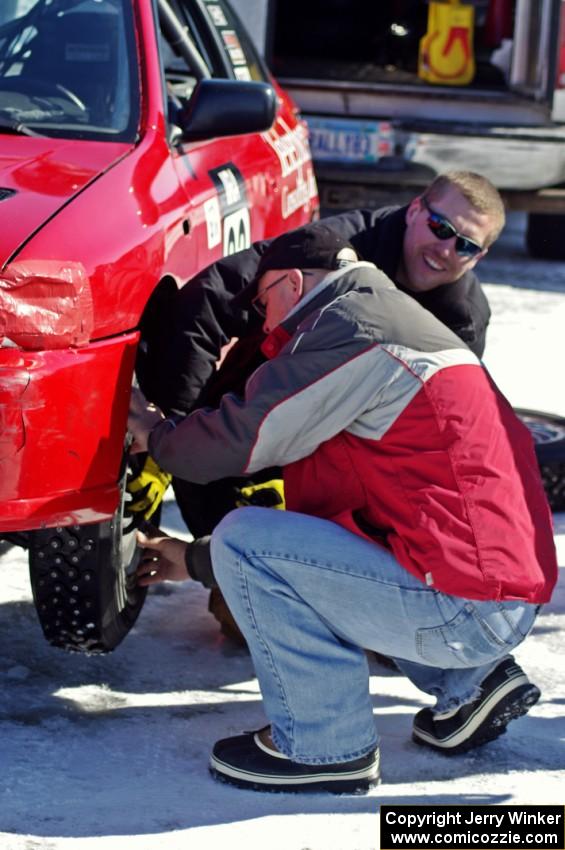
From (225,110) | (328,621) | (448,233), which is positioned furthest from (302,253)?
(225,110)

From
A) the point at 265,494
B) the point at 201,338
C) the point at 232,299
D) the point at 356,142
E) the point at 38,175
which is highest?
the point at 38,175

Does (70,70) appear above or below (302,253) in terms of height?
above

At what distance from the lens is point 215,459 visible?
2961 millimetres

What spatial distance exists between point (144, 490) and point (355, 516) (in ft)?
1.98

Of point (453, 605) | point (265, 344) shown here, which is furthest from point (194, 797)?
point (265, 344)

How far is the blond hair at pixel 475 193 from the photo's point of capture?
11.3ft

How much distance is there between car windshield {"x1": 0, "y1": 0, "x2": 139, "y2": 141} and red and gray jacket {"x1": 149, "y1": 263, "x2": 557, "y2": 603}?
1.00 meters

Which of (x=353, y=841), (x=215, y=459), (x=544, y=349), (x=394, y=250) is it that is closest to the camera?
(x=353, y=841)

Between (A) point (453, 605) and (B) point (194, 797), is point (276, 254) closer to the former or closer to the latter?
(A) point (453, 605)

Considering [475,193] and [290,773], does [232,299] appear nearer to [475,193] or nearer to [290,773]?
[475,193]

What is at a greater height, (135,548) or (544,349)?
(135,548)

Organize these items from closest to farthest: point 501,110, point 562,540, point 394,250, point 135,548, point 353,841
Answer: point 353,841
point 135,548
point 394,250
point 562,540
point 501,110

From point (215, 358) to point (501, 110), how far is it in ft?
15.6

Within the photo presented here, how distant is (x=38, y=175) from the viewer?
3.17m
